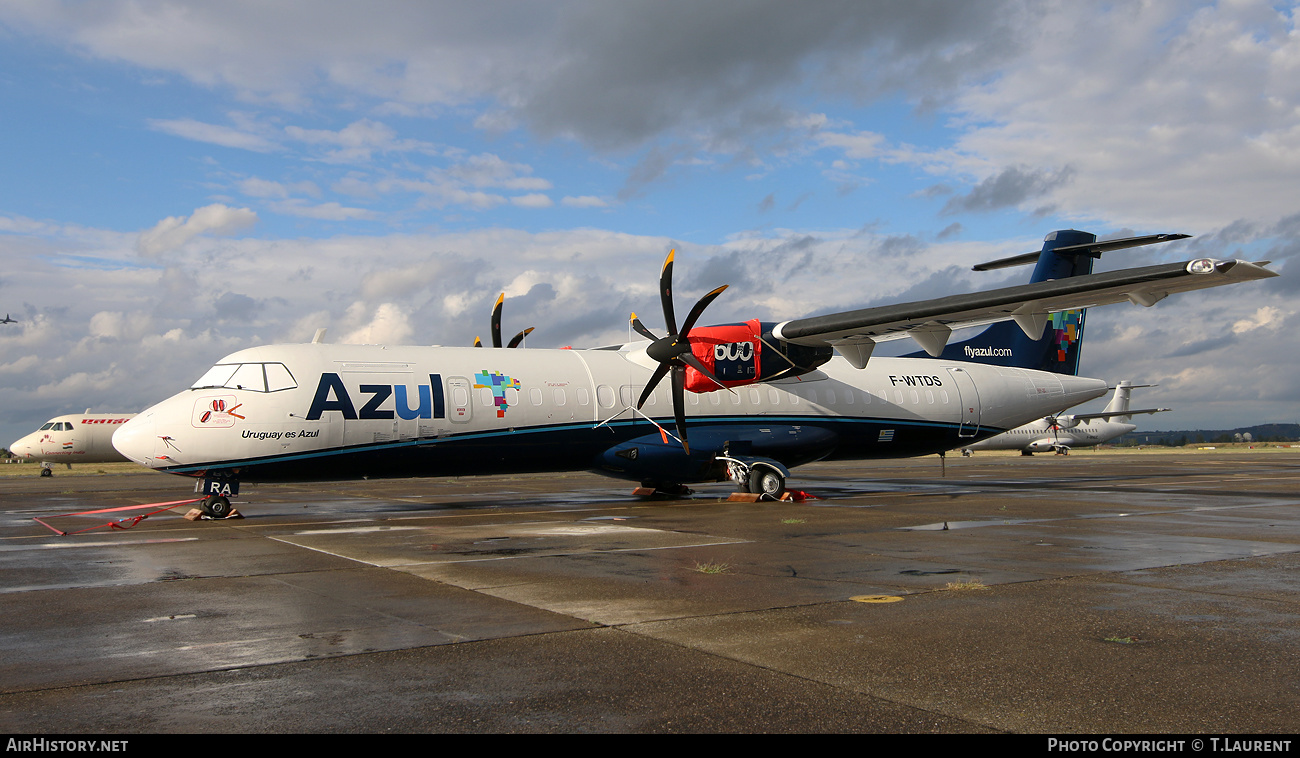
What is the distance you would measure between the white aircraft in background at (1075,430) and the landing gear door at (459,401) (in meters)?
58.1

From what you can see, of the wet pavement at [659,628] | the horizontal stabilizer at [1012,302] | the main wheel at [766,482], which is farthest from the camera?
the main wheel at [766,482]

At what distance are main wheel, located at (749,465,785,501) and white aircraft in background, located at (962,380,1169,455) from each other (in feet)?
171

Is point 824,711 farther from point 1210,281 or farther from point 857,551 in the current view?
point 1210,281

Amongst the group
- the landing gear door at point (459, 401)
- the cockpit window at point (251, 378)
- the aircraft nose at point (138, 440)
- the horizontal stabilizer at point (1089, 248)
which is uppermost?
the horizontal stabilizer at point (1089, 248)

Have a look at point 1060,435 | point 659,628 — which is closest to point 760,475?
point 659,628

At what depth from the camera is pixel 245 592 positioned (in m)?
9.12

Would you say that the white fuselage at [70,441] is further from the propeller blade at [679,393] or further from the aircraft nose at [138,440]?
the propeller blade at [679,393]

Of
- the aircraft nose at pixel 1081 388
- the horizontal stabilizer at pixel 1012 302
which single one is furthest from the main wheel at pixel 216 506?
the aircraft nose at pixel 1081 388

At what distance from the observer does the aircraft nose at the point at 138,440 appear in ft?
53.6

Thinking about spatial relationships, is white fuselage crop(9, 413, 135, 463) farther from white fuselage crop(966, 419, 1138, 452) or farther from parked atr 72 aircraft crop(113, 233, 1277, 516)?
white fuselage crop(966, 419, 1138, 452)

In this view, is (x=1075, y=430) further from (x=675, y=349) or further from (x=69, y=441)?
(x=69, y=441)

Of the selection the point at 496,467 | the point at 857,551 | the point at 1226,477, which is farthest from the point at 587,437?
the point at 1226,477

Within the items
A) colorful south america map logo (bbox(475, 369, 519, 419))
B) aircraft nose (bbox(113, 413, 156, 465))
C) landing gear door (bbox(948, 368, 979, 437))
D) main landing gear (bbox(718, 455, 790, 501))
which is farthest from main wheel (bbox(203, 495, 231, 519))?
landing gear door (bbox(948, 368, 979, 437))

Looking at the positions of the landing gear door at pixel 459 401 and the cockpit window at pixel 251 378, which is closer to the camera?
the cockpit window at pixel 251 378
